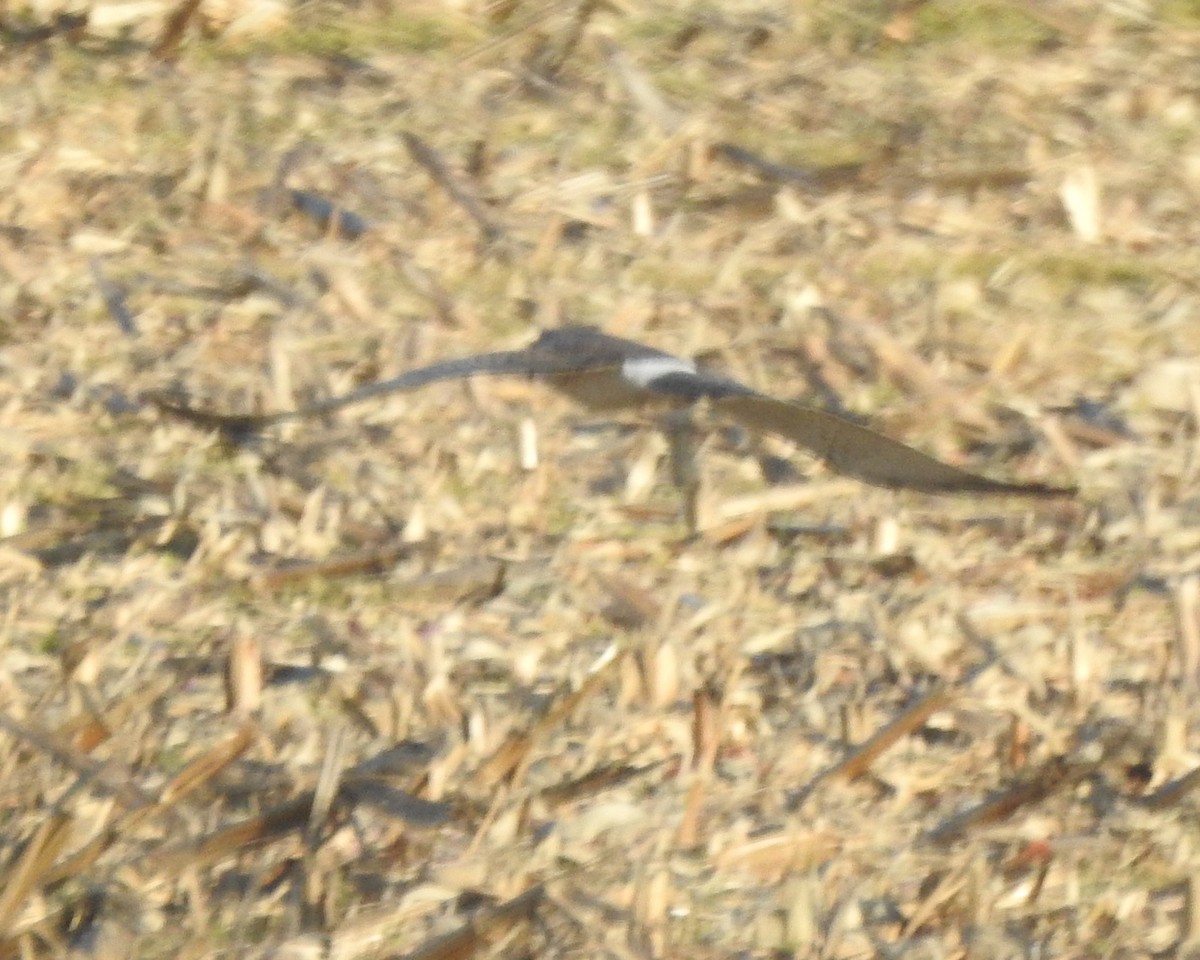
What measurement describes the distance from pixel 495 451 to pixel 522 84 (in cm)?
84

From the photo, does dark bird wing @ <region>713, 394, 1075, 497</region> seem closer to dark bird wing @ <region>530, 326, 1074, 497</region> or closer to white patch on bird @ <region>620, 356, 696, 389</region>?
dark bird wing @ <region>530, 326, 1074, 497</region>

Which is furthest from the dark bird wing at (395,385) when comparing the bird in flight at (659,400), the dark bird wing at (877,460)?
the dark bird wing at (877,460)

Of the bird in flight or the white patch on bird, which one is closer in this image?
the bird in flight

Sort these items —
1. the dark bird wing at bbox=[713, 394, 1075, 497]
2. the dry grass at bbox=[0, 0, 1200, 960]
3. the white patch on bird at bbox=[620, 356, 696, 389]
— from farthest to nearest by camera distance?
the white patch on bird at bbox=[620, 356, 696, 389] → the dark bird wing at bbox=[713, 394, 1075, 497] → the dry grass at bbox=[0, 0, 1200, 960]

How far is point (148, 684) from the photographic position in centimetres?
204

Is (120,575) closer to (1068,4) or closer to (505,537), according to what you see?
(505,537)

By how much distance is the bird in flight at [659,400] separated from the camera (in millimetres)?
2279

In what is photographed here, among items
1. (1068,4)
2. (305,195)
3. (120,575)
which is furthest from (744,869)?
(1068,4)

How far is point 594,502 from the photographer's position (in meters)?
2.28

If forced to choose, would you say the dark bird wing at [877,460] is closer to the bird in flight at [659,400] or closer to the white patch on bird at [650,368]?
the bird in flight at [659,400]

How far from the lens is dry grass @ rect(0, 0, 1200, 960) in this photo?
6.24 ft

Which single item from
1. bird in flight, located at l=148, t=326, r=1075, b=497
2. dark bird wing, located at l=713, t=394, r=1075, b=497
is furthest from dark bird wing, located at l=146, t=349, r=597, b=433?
dark bird wing, located at l=713, t=394, r=1075, b=497

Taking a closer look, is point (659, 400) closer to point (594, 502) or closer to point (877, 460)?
point (594, 502)

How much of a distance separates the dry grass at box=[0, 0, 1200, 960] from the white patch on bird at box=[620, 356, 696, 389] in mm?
69
